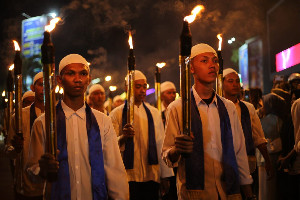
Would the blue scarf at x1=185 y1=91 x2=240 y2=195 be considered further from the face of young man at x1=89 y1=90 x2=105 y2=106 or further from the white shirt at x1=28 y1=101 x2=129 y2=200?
the face of young man at x1=89 y1=90 x2=105 y2=106

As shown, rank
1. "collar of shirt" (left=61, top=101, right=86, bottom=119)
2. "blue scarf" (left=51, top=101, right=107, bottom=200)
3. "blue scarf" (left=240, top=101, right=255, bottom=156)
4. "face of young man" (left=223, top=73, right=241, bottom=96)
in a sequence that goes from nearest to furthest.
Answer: "blue scarf" (left=51, top=101, right=107, bottom=200)
"collar of shirt" (left=61, top=101, right=86, bottom=119)
"blue scarf" (left=240, top=101, right=255, bottom=156)
"face of young man" (left=223, top=73, right=241, bottom=96)

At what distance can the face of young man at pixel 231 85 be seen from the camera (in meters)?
6.34

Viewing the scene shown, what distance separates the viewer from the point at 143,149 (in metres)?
6.76

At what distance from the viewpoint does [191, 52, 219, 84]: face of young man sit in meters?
4.44

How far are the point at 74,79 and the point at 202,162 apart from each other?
1.50m

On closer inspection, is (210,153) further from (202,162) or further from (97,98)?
(97,98)

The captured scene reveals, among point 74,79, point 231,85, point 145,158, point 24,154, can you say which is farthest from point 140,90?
point 74,79

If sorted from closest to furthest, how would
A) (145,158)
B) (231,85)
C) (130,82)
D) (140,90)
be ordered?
(130,82)
(231,85)
(145,158)
(140,90)

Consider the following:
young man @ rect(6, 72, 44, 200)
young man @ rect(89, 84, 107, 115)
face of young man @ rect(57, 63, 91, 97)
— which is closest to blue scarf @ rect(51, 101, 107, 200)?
face of young man @ rect(57, 63, 91, 97)

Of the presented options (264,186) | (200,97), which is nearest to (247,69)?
(264,186)

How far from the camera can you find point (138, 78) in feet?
24.6

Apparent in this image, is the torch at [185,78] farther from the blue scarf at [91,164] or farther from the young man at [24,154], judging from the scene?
the young man at [24,154]

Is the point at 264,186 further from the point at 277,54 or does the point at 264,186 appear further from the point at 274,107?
the point at 277,54

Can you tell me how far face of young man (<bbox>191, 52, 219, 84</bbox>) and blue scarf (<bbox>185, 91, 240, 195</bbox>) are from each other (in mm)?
522
